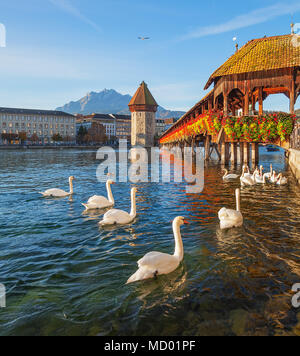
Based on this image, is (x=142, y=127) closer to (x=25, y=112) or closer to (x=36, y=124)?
(x=36, y=124)

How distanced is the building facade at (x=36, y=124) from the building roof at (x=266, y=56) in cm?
11248

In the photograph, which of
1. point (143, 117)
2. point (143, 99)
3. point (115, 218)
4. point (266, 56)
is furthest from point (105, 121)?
point (115, 218)

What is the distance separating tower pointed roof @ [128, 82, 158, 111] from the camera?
3579 inches

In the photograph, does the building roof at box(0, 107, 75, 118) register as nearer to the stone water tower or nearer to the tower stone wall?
the stone water tower

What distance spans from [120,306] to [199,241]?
3092mm

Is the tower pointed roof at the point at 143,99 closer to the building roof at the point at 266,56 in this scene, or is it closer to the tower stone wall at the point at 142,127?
the tower stone wall at the point at 142,127

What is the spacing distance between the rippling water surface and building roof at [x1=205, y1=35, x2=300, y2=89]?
43.6 ft

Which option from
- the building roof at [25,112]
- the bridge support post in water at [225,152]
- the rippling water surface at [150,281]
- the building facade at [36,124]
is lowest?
the rippling water surface at [150,281]

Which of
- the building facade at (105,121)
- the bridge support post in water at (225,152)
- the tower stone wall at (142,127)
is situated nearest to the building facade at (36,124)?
the building facade at (105,121)

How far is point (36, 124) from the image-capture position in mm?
134875

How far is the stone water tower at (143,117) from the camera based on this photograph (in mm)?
90562

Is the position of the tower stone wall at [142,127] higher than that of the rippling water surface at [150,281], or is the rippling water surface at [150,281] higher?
the tower stone wall at [142,127]

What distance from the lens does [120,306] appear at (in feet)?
14.0

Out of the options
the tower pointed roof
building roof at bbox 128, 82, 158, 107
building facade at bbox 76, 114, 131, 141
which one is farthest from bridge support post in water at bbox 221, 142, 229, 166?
building facade at bbox 76, 114, 131, 141
